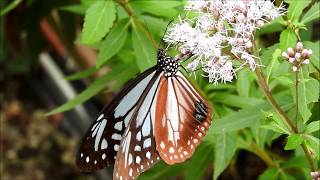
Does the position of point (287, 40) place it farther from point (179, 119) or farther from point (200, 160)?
point (200, 160)

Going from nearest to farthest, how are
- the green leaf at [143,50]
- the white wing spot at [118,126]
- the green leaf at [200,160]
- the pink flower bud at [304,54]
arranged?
the pink flower bud at [304,54] < the white wing spot at [118,126] < the green leaf at [143,50] < the green leaf at [200,160]

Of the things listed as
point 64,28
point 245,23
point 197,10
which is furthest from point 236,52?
point 64,28

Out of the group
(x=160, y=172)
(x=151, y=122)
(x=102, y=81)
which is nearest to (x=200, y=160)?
(x=160, y=172)

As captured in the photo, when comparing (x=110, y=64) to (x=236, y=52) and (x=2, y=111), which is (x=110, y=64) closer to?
(x=236, y=52)

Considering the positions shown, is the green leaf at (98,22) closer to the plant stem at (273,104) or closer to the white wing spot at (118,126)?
the white wing spot at (118,126)

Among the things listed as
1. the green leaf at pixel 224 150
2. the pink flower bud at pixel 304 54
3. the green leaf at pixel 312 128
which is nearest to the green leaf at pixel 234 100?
the green leaf at pixel 224 150

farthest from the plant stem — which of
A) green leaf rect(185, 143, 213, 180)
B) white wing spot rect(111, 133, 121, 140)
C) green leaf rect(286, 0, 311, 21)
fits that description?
green leaf rect(185, 143, 213, 180)
